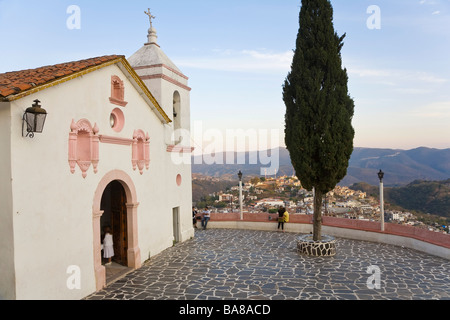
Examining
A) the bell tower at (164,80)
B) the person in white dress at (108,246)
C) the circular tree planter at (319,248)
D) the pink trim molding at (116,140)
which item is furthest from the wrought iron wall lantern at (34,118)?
the circular tree planter at (319,248)

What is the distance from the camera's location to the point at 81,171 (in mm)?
7590

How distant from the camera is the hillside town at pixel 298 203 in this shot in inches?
586

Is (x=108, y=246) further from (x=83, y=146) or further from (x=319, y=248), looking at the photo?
(x=319, y=248)

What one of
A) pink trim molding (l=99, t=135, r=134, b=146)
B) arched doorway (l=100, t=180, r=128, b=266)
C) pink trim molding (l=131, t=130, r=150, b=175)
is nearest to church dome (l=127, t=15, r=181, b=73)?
pink trim molding (l=131, t=130, r=150, b=175)

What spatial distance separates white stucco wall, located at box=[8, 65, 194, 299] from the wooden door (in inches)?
29.9

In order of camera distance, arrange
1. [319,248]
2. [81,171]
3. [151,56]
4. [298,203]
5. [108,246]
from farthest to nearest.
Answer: [298,203] < [151,56] < [319,248] < [108,246] < [81,171]

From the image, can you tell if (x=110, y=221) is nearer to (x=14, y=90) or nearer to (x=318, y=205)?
(x=14, y=90)

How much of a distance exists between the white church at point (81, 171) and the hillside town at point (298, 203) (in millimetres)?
7163

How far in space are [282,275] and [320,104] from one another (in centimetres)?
580

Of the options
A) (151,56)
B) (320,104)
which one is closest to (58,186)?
(151,56)

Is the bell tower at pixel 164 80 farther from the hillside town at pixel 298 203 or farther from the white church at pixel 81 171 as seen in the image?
the hillside town at pixel 298 203

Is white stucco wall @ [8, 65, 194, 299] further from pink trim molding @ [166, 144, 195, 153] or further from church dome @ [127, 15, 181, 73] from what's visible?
church dome @ [127, 15, 181, 73]
